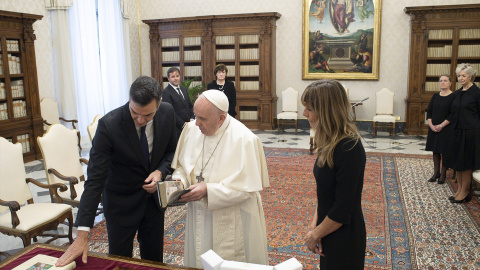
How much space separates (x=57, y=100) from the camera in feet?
31.2

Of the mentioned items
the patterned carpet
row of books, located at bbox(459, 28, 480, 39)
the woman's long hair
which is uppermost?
row of books, located at bbox(459, 28, 480, 39)

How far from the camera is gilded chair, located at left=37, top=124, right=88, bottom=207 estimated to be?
4306 mm

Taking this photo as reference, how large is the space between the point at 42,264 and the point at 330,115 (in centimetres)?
159

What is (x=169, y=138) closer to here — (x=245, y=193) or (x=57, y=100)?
(x=245, y=193)

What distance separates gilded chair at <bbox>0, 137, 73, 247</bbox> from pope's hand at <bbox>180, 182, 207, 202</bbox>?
7.04 ft

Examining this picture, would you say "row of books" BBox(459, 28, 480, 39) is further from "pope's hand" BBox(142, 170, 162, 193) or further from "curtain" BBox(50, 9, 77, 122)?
"pope's hand" BBox(142, 170, 162, 193)

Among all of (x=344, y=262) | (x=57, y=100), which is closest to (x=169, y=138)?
(x=344, y=262)

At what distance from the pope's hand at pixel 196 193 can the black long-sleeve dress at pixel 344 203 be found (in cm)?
63

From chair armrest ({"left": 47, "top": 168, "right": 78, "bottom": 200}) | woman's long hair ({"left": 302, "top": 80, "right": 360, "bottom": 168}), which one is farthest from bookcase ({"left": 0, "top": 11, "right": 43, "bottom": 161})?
woman's long hair ({"left": 302, "top": 80, "right": 360, "bottom": 168})

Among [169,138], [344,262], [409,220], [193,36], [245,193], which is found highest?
[193,36]

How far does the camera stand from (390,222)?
4.84 m

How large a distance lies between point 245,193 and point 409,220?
3305 millimetres

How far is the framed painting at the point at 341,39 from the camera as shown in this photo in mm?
10914

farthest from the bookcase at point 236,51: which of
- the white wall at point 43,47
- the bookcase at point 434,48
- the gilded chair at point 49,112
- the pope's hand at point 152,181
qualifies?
the pope's hand at point 152,181
